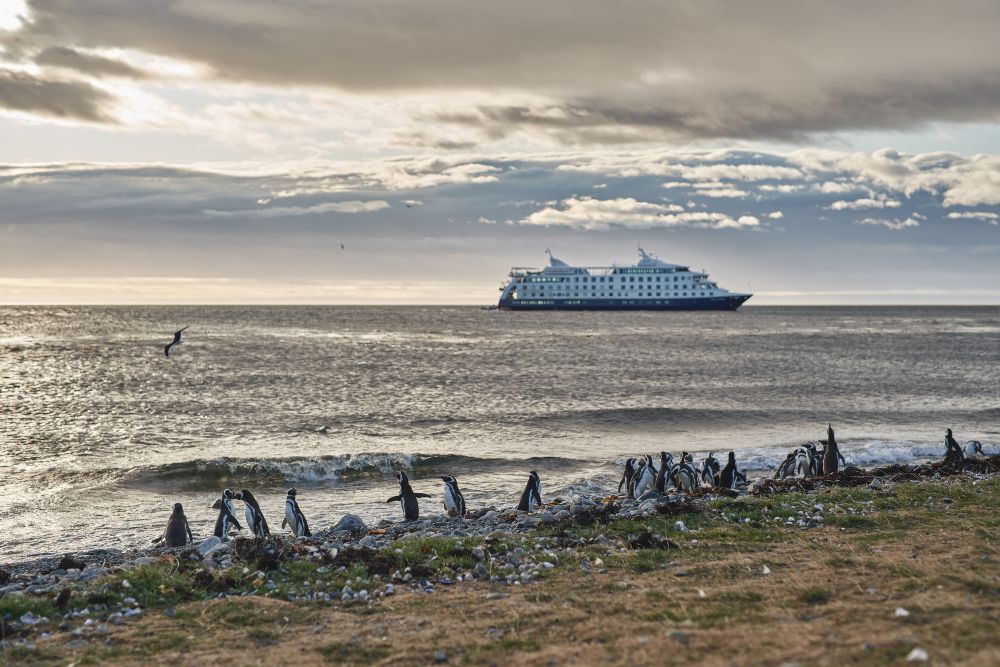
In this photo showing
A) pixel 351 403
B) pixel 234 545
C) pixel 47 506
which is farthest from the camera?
pixel 351 403

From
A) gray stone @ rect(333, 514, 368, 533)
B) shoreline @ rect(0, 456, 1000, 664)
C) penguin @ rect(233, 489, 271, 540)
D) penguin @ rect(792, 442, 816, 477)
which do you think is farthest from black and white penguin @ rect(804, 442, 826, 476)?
penguin @ rect(233, 489, 271, 540)

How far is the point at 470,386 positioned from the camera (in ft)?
137

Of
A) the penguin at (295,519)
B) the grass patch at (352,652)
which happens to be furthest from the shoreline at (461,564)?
the penguin at (295,519)

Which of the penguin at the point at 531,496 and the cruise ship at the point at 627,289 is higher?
the cruise ship at the point at 627,289

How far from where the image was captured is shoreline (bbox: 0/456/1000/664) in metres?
7.66

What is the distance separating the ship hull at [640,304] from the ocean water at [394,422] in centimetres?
10232

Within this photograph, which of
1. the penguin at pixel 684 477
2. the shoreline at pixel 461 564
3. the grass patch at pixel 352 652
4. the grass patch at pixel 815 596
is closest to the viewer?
the grass patch at pixel 352 652

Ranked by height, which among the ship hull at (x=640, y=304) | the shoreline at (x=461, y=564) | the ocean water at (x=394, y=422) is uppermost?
the ship hull at (x=640, y=304)

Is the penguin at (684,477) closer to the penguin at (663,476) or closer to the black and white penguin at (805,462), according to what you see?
the penguin at (663,476)

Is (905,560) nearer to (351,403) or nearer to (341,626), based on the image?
(341,626)

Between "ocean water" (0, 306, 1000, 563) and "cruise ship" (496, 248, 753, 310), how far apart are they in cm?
10143

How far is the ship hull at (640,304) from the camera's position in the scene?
166 m

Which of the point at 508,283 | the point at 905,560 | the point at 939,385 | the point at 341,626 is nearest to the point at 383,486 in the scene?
the point at 341,626

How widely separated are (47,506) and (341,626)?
42.3 ft
